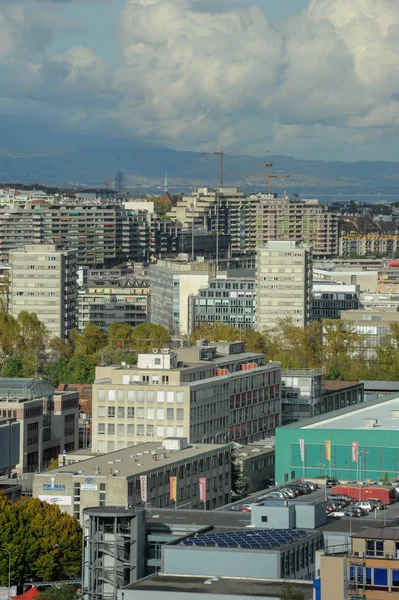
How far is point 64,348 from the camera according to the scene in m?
122

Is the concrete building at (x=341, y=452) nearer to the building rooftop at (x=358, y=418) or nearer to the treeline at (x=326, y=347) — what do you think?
the building rooftop at (x=358, y=418)

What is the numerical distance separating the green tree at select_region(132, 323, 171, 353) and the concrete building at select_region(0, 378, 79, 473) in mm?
25122

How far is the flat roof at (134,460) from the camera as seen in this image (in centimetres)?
6184

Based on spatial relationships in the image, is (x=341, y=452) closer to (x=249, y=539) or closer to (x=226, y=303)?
(x=249, y=539)

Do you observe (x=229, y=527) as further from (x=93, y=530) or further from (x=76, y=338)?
(x=76, y=338)

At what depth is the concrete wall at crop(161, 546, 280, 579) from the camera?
42.9 meters

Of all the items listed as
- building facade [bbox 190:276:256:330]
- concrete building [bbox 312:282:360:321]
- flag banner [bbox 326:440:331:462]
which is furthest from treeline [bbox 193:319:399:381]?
flag banner [bbox 326:440:331:462]

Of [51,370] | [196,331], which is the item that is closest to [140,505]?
[51,370]

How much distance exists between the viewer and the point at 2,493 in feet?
205

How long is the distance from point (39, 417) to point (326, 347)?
35.5 meters

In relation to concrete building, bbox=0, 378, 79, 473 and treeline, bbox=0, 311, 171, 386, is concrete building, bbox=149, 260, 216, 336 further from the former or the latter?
concrete building, bbox=0, 378, 79, 473

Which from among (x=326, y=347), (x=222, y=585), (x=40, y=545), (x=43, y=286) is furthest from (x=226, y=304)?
(x=222, y=585)

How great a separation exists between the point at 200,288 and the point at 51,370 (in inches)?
1129

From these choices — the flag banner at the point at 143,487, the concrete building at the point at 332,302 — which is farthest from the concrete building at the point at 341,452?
the concrete building at the point at 332,302
